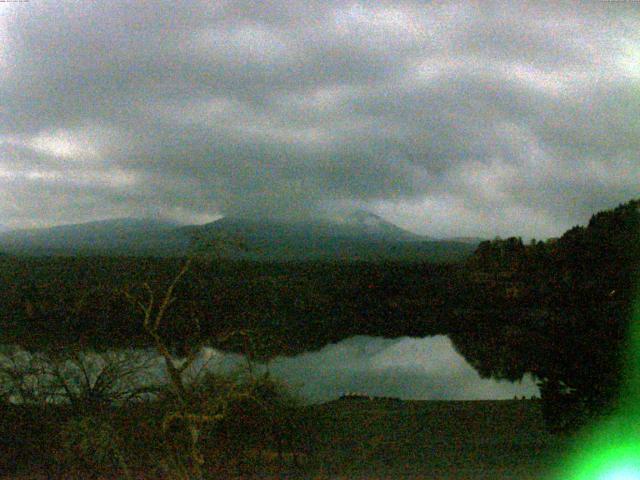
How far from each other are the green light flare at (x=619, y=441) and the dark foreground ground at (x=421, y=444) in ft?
1.11

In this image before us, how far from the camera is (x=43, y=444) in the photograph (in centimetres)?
744

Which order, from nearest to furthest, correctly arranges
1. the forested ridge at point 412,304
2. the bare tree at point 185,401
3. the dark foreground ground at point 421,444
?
the bare tree at point 185,401 → the dark foreground ground at point 421,444 → the forested ridge at point 412,304

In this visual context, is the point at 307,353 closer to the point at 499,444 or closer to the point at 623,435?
the point at 499,444

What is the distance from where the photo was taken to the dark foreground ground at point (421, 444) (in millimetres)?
6891

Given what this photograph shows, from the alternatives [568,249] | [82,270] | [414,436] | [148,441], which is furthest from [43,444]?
[82,270]

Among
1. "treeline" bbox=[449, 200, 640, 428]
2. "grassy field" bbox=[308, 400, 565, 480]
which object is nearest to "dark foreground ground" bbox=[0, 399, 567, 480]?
"grassy field" bbox=[308, 400, 565, 480]

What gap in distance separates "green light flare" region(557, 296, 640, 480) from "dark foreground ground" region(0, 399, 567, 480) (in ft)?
1.11

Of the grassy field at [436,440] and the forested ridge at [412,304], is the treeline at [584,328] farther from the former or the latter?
the grassy field at [436,440]

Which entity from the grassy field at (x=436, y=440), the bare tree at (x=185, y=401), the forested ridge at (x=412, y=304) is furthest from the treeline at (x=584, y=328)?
the bare tree at (x=185, y=401)

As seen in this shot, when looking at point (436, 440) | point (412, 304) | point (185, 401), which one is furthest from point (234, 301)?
point (185, 401)

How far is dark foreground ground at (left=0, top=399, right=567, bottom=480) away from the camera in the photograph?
6.89m

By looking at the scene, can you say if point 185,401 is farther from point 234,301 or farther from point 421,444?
point 234,301

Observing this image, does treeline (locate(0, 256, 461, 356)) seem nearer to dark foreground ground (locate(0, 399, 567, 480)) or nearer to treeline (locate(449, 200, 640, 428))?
dark foreground ground (locate(0, 399, 567, 480))

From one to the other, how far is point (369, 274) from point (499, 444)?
30383 millimetres
